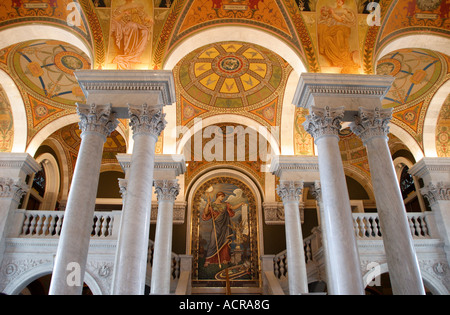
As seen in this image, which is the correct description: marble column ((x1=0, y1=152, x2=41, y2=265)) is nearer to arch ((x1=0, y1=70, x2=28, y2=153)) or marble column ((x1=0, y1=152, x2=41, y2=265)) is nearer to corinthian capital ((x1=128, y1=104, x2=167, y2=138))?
arch ((x1=0, y1=70, x2=28, y2=153))

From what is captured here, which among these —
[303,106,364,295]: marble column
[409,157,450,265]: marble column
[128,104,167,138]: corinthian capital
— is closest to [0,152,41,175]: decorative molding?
[128,104,167,138]: corinthian capital

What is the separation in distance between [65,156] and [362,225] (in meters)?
10.7

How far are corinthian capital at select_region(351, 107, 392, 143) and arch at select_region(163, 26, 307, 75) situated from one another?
1.75m

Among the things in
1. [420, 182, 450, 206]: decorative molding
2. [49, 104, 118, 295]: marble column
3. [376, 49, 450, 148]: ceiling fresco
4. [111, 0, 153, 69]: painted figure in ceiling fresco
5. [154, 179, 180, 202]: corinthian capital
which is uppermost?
[376, 49, 450, 148]: ceiling fresco

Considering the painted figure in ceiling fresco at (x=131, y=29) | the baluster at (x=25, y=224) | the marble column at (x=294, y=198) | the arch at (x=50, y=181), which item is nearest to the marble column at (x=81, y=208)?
the painted figure in ceiling fresco at (x=131, y=29)

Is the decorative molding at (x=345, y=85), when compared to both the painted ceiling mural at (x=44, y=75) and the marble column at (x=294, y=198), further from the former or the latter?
the painted ceiling mural at (x=44, y=75)

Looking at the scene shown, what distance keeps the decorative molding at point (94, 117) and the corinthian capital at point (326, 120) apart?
357 cm

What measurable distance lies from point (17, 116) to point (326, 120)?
8.95m

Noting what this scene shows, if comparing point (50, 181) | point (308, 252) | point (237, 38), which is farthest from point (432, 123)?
point (50, 181)

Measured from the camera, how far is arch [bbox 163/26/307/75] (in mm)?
7547

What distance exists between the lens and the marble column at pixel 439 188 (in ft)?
32.3

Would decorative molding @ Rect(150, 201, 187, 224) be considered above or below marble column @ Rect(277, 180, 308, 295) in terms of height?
above

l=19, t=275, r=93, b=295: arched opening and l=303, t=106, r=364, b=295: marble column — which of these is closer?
l=303, t=106, r=364, b=295: marble column

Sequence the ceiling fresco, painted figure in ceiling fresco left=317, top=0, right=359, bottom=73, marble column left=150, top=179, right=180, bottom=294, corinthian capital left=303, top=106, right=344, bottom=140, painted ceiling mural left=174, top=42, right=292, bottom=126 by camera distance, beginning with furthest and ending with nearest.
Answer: painted ceiling mural left=174, top=42, right=292, bottom=126, the ceiling fresco, marble column left=150, top=179, right=180, bottom=294, painted figure in ceiling fresco left=317, top=0, right=359, bottom=73, corinthian capital left=303, top=106, right=344, bottom=140
